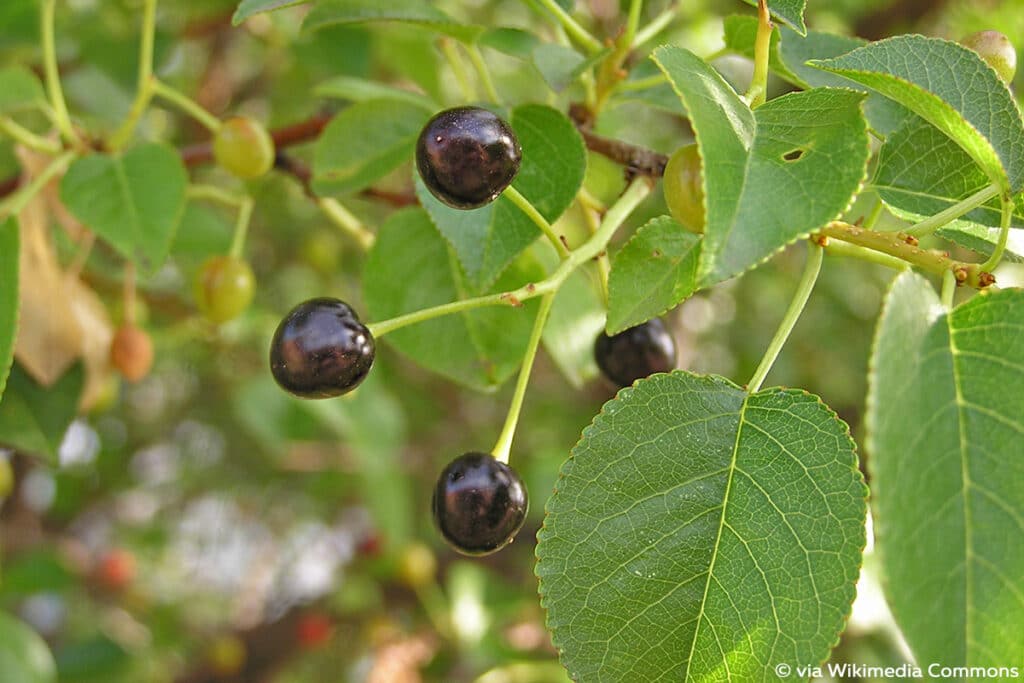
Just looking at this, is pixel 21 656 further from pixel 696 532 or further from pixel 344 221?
pixel 696 532

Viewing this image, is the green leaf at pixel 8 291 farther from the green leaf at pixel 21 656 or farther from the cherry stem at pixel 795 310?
the green leaf at pixel 21 656

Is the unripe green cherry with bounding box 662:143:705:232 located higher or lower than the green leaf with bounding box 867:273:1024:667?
higher

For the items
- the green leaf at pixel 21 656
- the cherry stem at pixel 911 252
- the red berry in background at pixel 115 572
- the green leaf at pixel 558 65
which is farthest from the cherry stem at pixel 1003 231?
the red berry in background at pixel 115 572

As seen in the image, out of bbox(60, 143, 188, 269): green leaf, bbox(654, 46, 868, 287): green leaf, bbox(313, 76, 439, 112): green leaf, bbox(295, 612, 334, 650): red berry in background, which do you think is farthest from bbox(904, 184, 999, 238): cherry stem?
bbox(295, 612, 334, 650): red berry in background

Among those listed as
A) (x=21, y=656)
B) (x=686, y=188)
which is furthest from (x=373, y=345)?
(x=21, y=656)

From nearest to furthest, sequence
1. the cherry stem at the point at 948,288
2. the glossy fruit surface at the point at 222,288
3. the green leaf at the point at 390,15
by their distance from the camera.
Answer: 1. the cherry stem at the point at 948,288
2. the green leaf at the point at 390,15
3. the glossy fruit surface at the point at 222,288

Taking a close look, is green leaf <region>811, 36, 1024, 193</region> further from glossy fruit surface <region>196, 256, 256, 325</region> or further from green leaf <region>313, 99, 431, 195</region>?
glossy fruit surface <region>196, 256, 256, 325</region>
